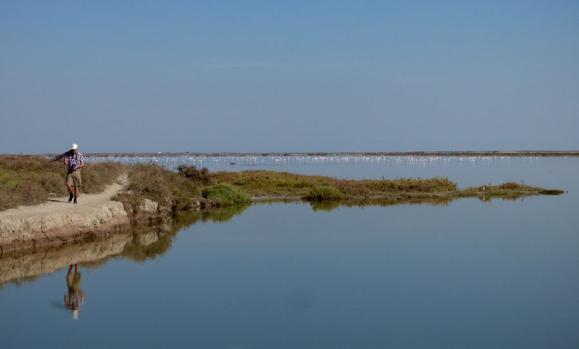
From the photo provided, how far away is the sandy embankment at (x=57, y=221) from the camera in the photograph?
18188 mm

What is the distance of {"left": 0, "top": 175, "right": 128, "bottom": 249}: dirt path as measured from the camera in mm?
18219

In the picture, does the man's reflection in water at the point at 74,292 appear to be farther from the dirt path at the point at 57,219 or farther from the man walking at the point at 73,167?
the man walking at the point at 73,167

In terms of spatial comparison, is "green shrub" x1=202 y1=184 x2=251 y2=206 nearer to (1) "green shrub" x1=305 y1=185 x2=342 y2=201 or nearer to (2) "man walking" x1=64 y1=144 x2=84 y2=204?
(1) "green shrub" x1=305 y1=185 x2=342 y2=201

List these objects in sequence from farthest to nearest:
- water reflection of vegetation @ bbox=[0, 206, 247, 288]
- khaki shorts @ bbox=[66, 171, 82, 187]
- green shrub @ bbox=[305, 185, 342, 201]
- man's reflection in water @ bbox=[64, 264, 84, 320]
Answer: green shrub @ bbox=[305, 185, 342, 201] < khaki shorts @ bbox=[66, 171, 82, 187] < water reflection of vegetation @ bbox=[0, 206, 247, 288] < man's reflection in water @ bbox=[64, 264, 84, 320]

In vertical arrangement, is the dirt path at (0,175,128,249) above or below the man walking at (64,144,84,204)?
below

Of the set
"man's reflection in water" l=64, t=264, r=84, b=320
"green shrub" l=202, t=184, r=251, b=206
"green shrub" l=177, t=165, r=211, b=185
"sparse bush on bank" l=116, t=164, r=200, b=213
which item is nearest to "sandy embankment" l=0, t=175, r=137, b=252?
"sparse bush on bank" l=116, t=164, r=200, b=213

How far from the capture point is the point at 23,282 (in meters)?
15.4

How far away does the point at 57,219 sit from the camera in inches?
775

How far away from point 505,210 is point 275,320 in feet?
61.8

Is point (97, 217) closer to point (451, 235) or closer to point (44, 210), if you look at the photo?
point (44, 210)

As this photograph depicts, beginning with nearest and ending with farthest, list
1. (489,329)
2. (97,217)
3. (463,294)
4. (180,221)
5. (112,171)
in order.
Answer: (489,329), (463,294), (97,217), (180,221), (112,171)

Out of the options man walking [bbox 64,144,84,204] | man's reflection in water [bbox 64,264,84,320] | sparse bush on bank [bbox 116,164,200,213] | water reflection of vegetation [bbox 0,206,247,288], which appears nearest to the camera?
man's reflection in water [bbox 64,264,84,320]

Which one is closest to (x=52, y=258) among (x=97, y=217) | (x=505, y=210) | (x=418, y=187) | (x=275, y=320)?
(x=97, y=217)

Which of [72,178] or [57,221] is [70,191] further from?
[57,221]
